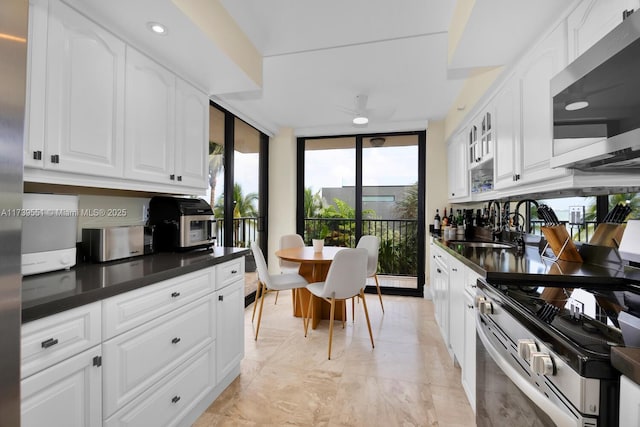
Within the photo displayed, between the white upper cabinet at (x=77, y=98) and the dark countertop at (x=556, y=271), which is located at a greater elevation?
the white upper cabinet at (x=77, y=98)

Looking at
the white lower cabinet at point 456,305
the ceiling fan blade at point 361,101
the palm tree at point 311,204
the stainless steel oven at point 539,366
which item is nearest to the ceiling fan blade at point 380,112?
the ceiling fan blade at point 361,101

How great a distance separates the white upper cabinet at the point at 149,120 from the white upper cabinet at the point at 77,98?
7 centimetres

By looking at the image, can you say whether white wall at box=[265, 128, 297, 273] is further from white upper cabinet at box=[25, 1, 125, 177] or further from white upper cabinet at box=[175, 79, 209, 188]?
white upper cabinet at box=[25, 1, 125, 177]

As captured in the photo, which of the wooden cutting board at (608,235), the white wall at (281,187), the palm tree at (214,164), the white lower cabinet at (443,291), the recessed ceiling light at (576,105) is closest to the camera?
the recessed ceiling light at (576,105)

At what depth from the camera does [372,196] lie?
4.52m

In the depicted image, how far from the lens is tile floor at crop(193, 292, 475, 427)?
174cm

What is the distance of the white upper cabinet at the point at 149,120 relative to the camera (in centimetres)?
172

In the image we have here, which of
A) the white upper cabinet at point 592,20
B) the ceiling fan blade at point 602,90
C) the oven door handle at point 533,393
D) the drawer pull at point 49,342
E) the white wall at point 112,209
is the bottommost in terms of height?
the oven door handle at point 533,393

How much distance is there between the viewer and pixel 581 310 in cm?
92

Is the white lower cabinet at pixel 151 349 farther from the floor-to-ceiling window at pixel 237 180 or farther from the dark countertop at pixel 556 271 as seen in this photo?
the floor-to-ceiling window at pixel 237 180

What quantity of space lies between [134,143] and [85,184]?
0.39m

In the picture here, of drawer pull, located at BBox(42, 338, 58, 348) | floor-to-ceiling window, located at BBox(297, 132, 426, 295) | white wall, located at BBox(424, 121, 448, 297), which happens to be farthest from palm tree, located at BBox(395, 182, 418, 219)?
drawer pull, located at BBox(42, 338, 58, 348)

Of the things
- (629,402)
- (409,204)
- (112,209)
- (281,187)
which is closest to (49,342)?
(112,209)

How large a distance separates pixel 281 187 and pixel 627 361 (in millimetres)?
4181
